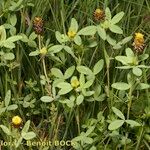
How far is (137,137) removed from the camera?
5.08ft

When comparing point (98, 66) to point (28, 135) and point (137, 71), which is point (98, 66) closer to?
point (137, 71)

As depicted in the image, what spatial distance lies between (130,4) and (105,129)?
0.59 metres

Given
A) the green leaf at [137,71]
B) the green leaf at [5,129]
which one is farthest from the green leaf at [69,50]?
the green leaf at [5,129]

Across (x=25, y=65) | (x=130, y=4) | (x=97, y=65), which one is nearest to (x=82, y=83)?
(x=97, y=65)

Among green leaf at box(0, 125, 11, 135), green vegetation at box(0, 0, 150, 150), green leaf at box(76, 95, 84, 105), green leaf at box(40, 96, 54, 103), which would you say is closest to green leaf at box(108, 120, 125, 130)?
green vegetation at box(0, 0, 150, 150)

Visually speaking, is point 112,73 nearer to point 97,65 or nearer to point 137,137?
point 97,65

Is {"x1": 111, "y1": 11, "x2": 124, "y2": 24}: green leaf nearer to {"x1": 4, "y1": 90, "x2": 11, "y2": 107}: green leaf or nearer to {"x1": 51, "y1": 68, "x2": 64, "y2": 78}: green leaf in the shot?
{"x1": 51, "y1": 68, "x2": 64, "y2": 78}: green leaf

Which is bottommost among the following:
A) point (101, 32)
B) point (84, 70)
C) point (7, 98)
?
point (7, 98)

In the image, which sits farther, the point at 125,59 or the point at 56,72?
the point at 56,72

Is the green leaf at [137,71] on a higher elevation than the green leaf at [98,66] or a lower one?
higher

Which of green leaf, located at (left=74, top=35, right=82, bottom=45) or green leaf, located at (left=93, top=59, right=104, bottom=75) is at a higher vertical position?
green leaf, located at (left=74, top=35, right=82, bottom=45)

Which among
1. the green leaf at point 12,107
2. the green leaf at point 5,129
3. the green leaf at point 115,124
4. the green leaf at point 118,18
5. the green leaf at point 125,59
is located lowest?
the green leaf at point 5,129

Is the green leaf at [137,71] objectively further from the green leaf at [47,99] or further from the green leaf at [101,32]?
the green leaf at [47,99]

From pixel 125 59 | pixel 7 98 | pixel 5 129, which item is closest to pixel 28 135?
pixel 5 129
